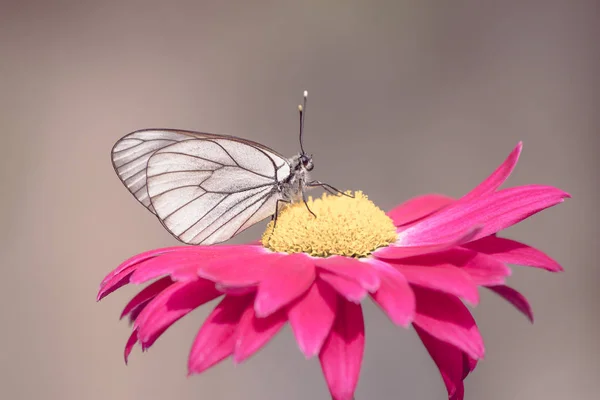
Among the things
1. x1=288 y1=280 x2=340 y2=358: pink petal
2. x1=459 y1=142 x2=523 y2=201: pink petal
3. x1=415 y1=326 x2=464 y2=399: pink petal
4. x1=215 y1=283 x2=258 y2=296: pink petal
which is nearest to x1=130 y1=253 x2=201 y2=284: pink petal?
x1=215 y1=283 x2=258 y2=296: pink petal

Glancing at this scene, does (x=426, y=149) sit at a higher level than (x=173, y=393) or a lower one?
higher

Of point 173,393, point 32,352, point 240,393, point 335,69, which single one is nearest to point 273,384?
point 240,393

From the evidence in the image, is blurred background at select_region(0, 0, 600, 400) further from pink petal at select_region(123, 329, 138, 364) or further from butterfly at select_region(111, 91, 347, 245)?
pink petal at select_region(123, 329, 138, 364)

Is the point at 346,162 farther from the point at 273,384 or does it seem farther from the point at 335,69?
the point at 273,384

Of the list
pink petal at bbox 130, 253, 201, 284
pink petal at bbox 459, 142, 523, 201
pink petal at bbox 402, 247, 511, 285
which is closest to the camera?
pink petal at bbox 402, 247, 511, 285

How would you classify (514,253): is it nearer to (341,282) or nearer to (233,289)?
(341,282)

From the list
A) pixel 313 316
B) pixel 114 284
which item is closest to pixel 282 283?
pixel 313 316

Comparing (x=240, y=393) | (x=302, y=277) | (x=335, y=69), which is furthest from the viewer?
(x=335, y=69)
